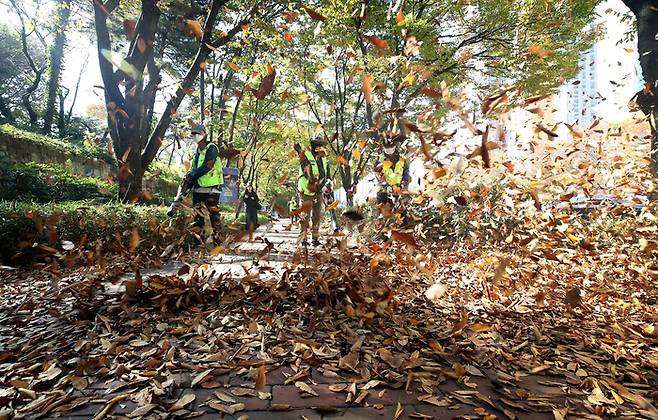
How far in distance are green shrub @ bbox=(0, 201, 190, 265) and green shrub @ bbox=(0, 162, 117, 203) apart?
2.04m

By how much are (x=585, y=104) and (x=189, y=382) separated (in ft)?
19.6

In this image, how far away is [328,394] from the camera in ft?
5.44

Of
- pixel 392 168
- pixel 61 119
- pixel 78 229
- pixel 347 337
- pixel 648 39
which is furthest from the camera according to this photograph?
pixel 61 119

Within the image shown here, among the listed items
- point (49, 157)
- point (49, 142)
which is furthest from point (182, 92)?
point (49, 142)

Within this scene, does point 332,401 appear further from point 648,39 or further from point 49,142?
point 49,142

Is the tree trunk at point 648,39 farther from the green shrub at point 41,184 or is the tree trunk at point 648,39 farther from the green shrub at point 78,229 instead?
the green shrub at point 41,184

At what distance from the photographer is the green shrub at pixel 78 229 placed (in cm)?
460

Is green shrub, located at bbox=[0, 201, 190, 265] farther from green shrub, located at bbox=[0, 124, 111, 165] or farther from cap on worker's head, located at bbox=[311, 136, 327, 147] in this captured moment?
green shrub, located at bbox=[0, 124, 111, 165]

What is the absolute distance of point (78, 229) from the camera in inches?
Result: 202

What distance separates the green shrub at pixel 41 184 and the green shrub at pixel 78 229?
204 centimetres

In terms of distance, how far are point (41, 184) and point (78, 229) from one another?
5.25 m

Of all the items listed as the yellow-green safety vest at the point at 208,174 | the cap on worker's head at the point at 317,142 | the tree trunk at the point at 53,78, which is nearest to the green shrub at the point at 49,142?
the tree trunk at the point at 53,78

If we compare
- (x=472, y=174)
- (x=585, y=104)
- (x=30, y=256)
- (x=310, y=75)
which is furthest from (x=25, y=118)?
(x=585, y=104)

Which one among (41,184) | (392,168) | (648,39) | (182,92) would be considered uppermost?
(648,39)
